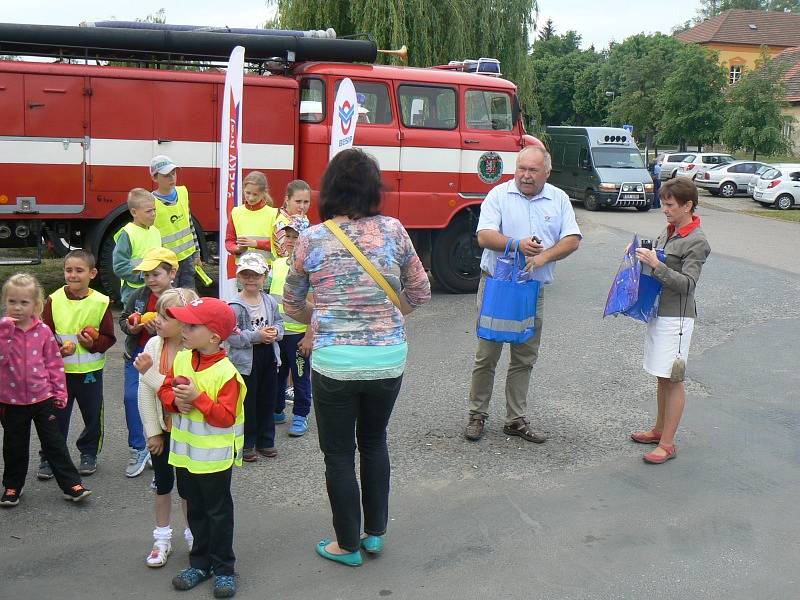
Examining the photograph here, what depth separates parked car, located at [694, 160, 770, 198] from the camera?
33.8 metres

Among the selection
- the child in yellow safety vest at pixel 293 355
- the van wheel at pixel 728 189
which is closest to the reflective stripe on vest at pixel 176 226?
the child in yellow safety vest at pixel 293 355

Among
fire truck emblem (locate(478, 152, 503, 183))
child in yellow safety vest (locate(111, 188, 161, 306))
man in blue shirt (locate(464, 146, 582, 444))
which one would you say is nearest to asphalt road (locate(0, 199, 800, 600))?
man in blue shirt (locate(464, 146, 582, 444))

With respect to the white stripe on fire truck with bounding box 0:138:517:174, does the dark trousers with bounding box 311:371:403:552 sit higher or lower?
lower

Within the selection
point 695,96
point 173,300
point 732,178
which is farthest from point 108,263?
point 695,96

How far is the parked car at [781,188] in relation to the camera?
28891mm

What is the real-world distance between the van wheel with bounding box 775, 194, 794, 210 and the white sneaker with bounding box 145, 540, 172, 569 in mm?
28922

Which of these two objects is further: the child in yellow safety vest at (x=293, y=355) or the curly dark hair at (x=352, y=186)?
the child in yellow safety vest at (x=293, y=355)

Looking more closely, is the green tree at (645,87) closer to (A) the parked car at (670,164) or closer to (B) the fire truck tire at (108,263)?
(A) the parked car at (670,164)

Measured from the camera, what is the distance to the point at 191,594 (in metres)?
3.94

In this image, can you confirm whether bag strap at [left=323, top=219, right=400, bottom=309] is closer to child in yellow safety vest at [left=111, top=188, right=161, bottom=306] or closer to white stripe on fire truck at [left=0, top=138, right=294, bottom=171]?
child in yellow safety vest at [left=111, top=188, right=161, bottom=306]

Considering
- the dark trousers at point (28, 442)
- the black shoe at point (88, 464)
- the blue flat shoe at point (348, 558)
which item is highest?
the dark trousers at point (28, 442)

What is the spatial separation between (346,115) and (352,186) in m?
5.89

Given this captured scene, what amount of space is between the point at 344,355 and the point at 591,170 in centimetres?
2394

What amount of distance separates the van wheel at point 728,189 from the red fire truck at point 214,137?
2477cm
